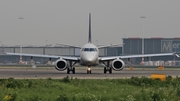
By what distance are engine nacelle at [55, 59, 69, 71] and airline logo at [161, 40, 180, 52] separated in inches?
4835

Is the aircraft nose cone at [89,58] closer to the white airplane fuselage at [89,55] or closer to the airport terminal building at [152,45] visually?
the white airplane fuselage at [89,55]

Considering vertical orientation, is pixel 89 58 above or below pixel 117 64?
above

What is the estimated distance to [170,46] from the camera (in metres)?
190

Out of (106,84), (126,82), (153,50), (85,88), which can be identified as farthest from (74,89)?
(153,50)

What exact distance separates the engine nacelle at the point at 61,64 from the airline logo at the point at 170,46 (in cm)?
12282

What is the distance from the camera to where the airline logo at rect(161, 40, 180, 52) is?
189 metres

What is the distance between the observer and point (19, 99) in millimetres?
28469

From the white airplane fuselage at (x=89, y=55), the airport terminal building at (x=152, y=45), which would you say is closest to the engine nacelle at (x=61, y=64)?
the white airplane fuselage at (x=89, y=55)

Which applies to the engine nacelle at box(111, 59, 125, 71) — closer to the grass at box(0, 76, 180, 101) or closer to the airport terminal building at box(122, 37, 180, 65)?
the grass at box(0, 76, 180, 101)

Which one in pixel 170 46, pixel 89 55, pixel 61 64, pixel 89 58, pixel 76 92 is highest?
pixel 170 46

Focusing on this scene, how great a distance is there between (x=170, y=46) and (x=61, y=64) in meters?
126

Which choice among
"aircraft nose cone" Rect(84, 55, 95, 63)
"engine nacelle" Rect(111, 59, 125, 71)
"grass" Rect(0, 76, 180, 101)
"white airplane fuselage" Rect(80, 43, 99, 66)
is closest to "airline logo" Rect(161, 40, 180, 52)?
"engine nacelle" Rect(111, 59, 125, 71)

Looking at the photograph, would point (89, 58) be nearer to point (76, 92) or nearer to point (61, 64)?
point (61, 64)

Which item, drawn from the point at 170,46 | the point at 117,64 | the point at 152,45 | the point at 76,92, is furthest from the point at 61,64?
the point at 170,46
